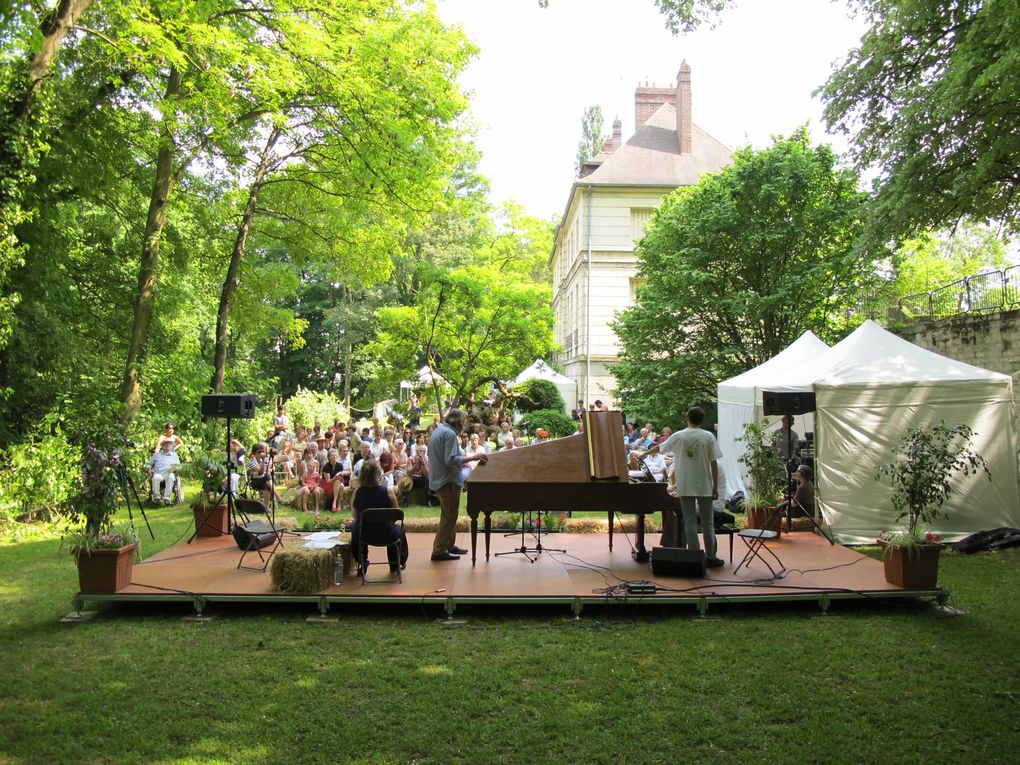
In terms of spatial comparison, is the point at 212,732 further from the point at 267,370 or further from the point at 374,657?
the point at 267,370

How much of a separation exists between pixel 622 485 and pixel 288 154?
37.7 feet

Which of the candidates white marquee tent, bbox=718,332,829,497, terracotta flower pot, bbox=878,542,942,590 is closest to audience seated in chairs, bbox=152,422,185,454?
white marquee tent, bbox=718,332,829,497

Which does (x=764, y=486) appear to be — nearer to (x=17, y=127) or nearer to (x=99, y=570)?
(x=99, y=570)

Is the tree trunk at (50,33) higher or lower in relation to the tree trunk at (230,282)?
higher

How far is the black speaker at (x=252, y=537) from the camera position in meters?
8.06

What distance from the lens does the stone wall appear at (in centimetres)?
1283

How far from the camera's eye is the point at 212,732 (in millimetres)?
4406

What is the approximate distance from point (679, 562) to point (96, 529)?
5.66 metres

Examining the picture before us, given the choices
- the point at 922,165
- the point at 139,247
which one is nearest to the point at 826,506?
the point at 922,165

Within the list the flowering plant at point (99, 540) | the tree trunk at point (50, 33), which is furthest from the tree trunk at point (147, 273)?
the flowering plant at point (99, 540)

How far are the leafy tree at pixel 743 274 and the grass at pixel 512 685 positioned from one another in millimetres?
12597

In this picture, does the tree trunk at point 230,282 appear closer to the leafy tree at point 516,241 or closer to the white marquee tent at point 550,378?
the white marquee tent at point 550,378

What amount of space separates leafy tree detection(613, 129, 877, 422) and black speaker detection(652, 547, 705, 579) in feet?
39.5

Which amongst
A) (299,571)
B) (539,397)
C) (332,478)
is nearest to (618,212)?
(539,397)
